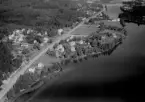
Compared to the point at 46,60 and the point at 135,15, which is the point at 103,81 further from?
the point at 135,15

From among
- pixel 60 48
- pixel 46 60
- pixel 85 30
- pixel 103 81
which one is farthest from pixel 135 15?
pixel 103 81

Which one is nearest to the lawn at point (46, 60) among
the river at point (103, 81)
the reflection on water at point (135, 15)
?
the river at point (103, 81)

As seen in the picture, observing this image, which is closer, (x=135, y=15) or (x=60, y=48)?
(x=60, y=48)

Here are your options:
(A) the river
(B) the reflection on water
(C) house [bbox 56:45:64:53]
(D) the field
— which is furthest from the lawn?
(B) the reflection on water

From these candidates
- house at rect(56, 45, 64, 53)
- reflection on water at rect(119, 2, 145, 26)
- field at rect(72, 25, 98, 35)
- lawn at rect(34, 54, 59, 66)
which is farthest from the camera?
reflection on water at rect(119, 2, 145, 26)

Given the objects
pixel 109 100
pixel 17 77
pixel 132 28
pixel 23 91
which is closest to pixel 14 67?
pixel 17 77

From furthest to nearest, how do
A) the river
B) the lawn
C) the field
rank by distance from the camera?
the field, the lawn, the river

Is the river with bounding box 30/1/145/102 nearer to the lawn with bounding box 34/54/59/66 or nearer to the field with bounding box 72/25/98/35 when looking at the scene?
the lawn with bounding box 34/54/59/66

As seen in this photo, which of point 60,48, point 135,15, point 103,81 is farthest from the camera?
point 135,15

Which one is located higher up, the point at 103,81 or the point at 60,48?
the point at 60,48

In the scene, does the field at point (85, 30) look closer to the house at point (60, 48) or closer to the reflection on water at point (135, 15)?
the reflection on water at point (135, 15)
